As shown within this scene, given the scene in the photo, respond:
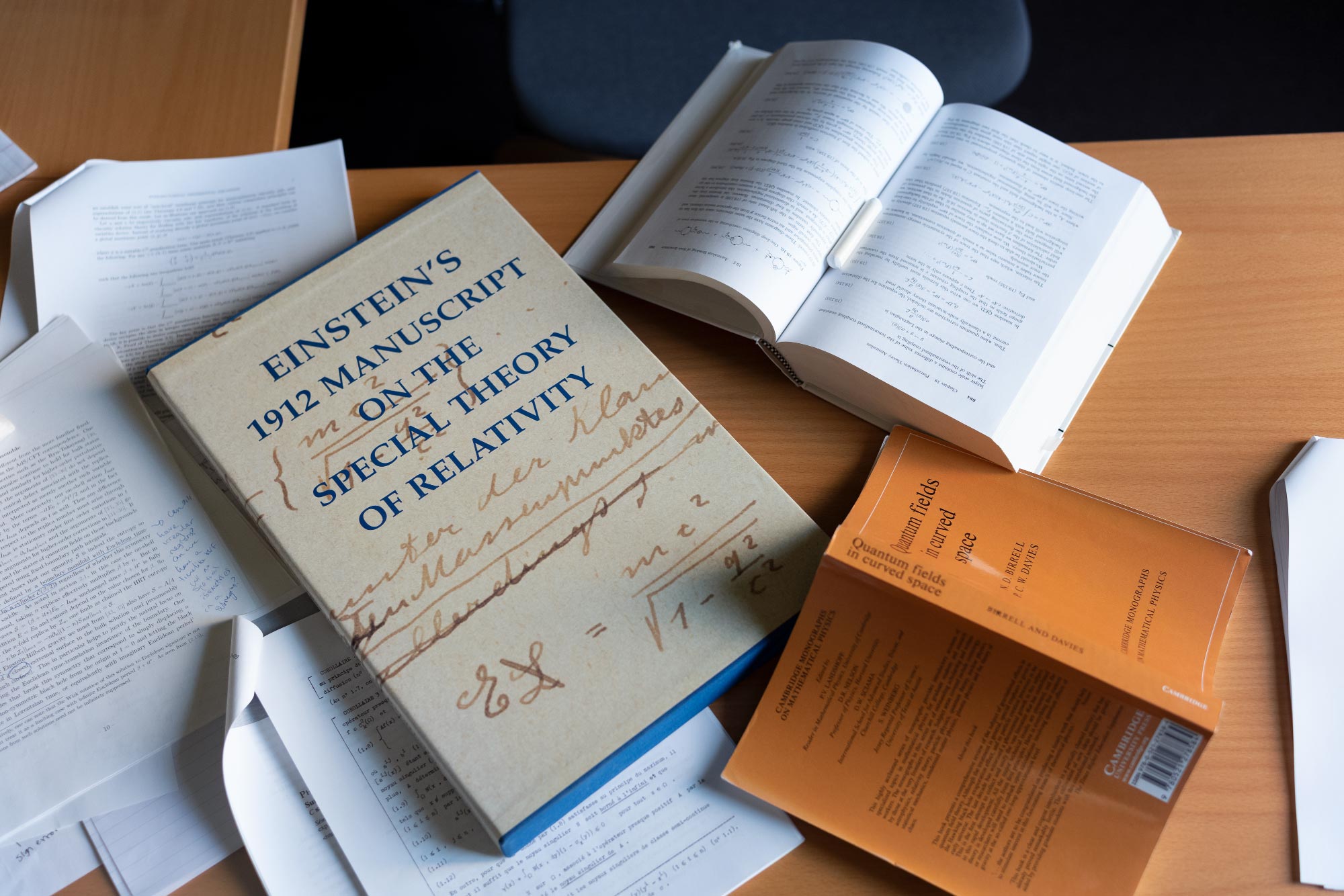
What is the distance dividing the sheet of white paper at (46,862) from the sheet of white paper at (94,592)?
2cm

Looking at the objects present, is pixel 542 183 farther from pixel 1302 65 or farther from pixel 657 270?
pixel 1302 65

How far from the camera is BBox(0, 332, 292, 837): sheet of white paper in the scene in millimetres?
531

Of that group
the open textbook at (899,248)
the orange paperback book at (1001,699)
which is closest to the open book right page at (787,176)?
the open textbook at (899,248)

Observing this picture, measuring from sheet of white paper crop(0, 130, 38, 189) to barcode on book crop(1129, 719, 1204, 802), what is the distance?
0.86 m

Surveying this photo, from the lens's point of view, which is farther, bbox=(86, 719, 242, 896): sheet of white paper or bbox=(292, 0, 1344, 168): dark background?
bbox=(292, 0, 1344, 168): dark background

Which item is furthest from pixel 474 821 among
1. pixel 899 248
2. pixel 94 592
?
pixel 899 248

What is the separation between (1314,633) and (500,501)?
487mm

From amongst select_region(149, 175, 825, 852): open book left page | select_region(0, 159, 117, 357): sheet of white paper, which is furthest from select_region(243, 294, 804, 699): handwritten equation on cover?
select_region(0, 159, 117, 357): sheet of white paper

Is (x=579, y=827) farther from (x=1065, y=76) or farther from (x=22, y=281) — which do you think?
(x=1065, y=76)

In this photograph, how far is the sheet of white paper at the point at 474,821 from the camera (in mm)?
501

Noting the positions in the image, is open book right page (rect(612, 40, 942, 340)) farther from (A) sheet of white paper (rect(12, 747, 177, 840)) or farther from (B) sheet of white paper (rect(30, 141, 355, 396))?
(A) sheet of white paper (rect(12, 747, 177, 840))

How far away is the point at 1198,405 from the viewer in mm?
626

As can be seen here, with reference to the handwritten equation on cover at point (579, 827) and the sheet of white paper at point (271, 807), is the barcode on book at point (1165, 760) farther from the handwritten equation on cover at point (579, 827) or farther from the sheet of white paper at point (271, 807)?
the sheet of white paper at point (271, 807)

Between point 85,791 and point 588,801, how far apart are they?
11.1 inches
